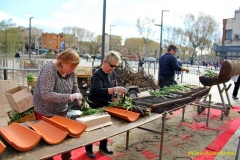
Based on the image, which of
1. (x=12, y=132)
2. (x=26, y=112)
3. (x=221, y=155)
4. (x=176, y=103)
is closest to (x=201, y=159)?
(x=221, y=155)

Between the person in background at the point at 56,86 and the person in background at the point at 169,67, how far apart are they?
3.28 metres

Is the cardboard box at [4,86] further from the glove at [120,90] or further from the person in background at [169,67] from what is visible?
the person in background at [169,67]

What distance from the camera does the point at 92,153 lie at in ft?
10.4

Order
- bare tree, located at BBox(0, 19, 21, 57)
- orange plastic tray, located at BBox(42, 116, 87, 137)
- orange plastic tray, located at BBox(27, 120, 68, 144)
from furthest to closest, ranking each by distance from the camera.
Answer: bare tree, located at BBox(0, 19, 21, 57), orange plastic tray, located at BBox(42, 116, 87, 137), orange plastic tray, located at BBox(27, 120, 68, 144)

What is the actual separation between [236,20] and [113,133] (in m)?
48.5

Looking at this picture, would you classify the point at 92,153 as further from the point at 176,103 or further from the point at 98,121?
the point at 176,103

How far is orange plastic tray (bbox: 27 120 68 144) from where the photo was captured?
170cm

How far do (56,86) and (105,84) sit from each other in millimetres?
925

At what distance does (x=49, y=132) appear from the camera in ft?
5.96

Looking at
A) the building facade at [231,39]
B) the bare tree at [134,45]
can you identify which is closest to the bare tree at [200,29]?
the building facade at [231,39]

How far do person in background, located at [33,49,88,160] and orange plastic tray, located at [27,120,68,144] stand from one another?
0.28m

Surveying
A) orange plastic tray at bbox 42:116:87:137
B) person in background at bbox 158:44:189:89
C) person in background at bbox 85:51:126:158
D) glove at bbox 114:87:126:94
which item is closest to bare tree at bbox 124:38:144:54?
person in background at bbox 158:44:189:89

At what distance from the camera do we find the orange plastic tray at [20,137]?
5.08 feet

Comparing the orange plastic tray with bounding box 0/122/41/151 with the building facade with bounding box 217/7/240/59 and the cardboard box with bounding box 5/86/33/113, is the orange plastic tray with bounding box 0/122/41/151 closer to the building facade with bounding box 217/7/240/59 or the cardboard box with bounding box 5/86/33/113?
the cardboard box with bounding box 5/86/33/113
